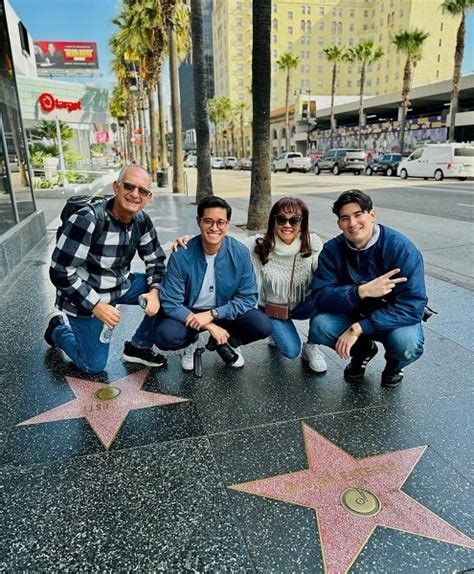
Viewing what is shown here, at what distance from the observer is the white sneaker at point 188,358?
362 cm

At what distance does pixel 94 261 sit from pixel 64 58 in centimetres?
6634

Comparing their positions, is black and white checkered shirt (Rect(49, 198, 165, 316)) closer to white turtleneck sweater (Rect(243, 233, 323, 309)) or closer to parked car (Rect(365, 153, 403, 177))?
white turtleneck sweater (Rect(243, 233, 323, 309))

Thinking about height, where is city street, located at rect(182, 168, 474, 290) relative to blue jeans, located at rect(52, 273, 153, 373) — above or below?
below

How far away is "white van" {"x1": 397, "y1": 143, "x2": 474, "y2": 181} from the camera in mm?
22031

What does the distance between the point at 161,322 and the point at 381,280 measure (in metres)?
1.65

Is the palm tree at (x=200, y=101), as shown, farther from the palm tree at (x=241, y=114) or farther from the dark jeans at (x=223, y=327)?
the palm tree at (x=241, y=114)

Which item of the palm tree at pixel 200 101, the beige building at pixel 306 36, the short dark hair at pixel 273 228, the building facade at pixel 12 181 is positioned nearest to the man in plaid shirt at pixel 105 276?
the short dark hair at pixel 273 228

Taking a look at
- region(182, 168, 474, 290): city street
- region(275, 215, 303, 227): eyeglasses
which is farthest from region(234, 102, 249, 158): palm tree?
region(275, 215, 303, 227): eyeglasses

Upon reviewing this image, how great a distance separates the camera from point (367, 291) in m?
2.97

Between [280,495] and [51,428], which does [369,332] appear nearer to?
[280,495]

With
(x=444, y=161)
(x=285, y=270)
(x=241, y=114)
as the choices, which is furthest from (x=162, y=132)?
(x=241, y=114)

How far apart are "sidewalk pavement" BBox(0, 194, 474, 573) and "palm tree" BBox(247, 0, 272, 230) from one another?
6334 millimetres

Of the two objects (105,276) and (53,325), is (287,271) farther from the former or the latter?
(53,325)

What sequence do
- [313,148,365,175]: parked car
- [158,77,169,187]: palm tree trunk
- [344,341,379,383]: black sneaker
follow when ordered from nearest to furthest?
[344,341,379,383]: black sneaker
[158,77,169,187]: palm tree trunk
[313,148,365,175]: parked car
